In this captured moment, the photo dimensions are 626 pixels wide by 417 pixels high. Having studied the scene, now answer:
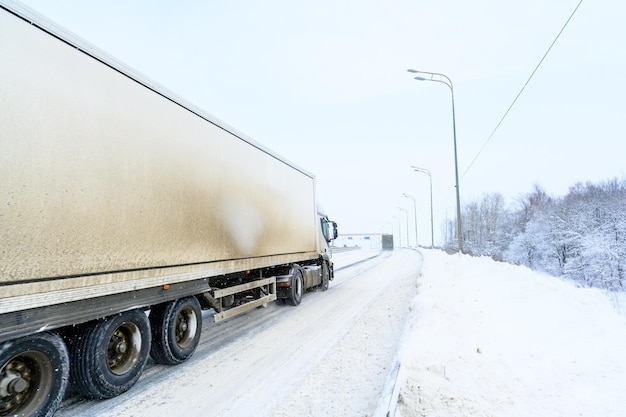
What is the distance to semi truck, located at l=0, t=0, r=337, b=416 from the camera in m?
3.24

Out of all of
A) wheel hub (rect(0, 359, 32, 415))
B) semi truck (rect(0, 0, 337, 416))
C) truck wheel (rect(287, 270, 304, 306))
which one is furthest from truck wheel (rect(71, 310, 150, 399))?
truck wheel (rect(287, 270, 304, 306))

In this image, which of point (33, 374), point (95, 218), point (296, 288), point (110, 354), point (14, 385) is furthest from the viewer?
point (296, 288)

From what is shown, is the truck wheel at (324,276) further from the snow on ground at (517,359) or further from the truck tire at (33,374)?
the truck tire at (33,374)

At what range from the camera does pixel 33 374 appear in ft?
11.5

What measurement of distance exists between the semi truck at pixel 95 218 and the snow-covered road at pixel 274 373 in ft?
1.19

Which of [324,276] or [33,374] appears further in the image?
[324,276]

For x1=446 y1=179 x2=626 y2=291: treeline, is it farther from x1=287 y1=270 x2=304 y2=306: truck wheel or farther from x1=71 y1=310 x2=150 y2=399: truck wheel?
x1=71 y1=310 x2=150 y2=399: truck wheel

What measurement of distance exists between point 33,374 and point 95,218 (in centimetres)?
159

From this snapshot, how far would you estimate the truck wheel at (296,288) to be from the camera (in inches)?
404

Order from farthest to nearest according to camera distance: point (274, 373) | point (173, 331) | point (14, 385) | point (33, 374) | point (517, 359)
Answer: point (173, 331) < point (274, 373) < point (517, 359) < point (33, 374) < point (14, 385)

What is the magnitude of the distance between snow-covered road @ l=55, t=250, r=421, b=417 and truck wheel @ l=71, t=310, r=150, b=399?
7.9 inches

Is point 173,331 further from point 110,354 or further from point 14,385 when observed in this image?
point 14,385

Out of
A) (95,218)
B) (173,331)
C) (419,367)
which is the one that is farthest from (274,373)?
(95,218)

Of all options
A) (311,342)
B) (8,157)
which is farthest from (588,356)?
(8,157)
